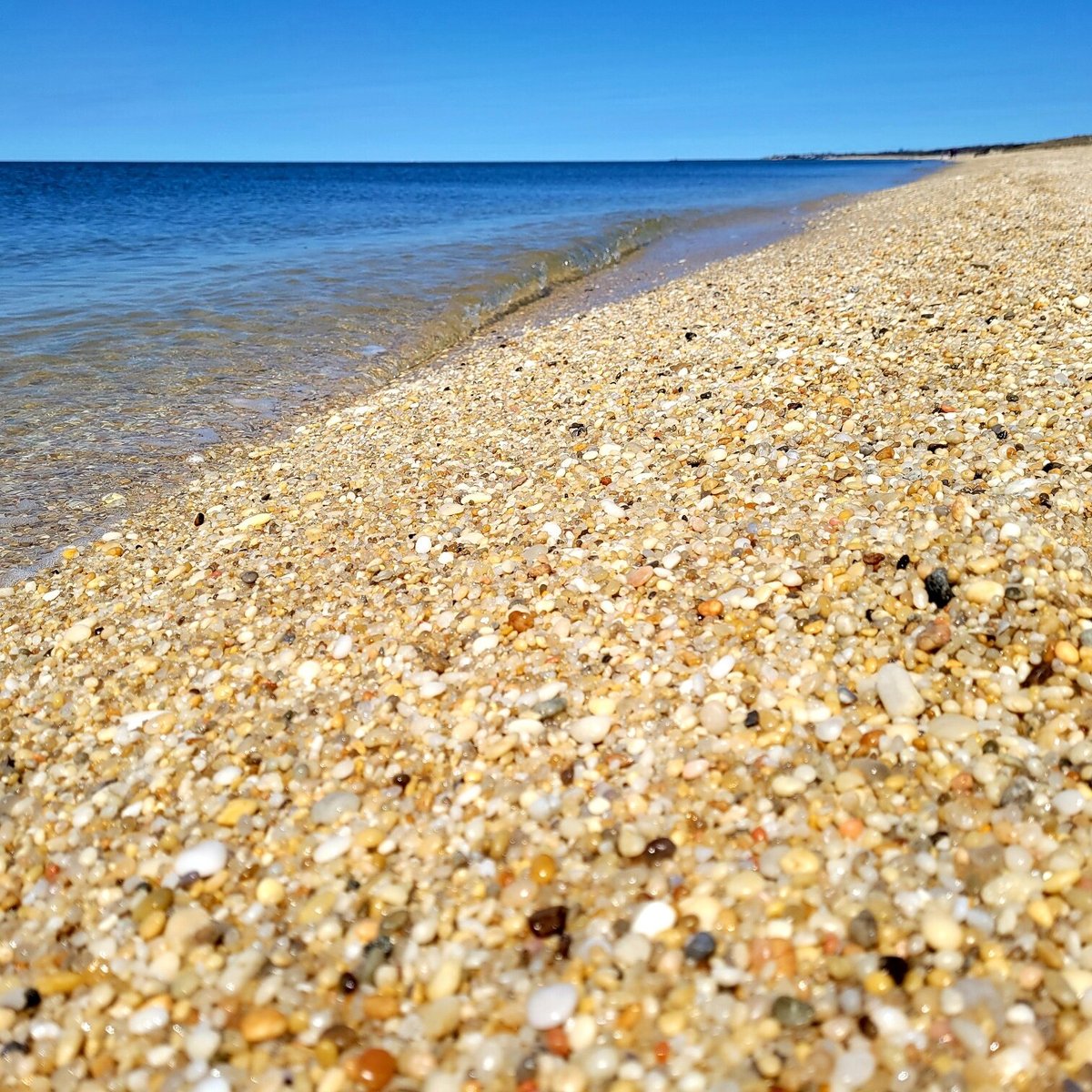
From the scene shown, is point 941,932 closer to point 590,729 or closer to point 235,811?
point 590,729

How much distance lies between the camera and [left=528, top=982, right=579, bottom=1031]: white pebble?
224 centimetres

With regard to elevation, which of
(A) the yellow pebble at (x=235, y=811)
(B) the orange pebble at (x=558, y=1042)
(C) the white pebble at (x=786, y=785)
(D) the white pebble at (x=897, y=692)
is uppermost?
(D) the white pebble at (x=897, y=692)

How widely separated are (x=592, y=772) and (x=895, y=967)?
1.16 meters

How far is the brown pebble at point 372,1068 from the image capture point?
7.15 feet

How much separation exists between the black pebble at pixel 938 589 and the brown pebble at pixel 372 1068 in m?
2.72

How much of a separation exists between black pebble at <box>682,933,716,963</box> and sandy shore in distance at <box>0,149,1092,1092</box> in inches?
0.8

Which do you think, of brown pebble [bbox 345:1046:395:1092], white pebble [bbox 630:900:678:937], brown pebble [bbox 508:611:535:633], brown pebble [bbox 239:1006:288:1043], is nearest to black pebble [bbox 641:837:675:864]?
white pebble [bbox 630:900:678:937]

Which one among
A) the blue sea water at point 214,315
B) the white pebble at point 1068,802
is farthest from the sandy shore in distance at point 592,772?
the blue sea water at point 214,315

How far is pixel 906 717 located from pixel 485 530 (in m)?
2.61

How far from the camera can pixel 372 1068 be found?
220cm

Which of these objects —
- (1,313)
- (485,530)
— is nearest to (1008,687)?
(485,530)

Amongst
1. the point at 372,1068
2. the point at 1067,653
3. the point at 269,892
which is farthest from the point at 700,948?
the point at 1067,653

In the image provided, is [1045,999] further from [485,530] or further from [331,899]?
[485,530]

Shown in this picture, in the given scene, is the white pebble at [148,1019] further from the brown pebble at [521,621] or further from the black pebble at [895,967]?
the black pebble at [895,967]
